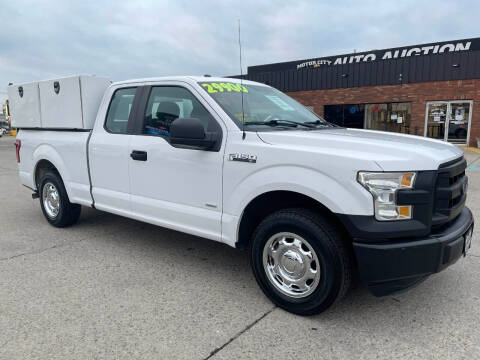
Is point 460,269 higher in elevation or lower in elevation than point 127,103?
lower

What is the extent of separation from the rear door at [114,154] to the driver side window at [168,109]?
0.25 m

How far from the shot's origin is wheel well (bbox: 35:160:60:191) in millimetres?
5375

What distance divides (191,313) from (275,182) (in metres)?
1.22

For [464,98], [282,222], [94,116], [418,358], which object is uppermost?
[464,98]

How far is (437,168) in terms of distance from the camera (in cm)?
260

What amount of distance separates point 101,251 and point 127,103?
5.60ft

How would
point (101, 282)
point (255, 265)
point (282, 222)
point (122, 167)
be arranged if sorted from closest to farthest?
point (282, 222)
point (255, 265)
point (101, 282)
point (122, 167)

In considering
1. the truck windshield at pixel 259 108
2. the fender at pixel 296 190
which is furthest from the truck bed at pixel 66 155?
the fender at pixel 296 190

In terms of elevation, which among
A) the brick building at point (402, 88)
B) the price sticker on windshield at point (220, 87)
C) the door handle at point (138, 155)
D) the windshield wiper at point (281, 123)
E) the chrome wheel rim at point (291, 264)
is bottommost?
the chrome wheel rim at point (291, 264)

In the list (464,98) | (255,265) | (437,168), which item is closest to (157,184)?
(255,265)

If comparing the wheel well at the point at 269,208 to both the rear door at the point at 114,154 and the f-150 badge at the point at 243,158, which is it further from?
the rear door at the point at 114,154

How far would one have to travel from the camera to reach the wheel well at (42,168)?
17.6ft

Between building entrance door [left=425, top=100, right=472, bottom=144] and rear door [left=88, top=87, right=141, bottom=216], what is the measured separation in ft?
58.4

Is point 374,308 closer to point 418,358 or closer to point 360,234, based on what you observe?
point 418,358
